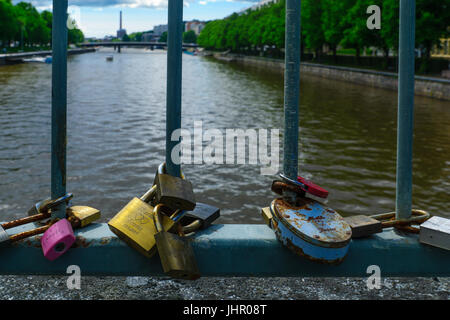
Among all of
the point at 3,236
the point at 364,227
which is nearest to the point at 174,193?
the point at 3,236

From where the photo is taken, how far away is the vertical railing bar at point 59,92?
92.7 inches

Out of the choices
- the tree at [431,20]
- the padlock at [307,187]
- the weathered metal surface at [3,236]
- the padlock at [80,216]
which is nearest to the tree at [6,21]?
the tree at [431,20]

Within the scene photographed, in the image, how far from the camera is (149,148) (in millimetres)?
13453

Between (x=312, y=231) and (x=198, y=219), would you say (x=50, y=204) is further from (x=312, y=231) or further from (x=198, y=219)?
(x=312, y=231)

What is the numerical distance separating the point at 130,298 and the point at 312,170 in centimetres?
864

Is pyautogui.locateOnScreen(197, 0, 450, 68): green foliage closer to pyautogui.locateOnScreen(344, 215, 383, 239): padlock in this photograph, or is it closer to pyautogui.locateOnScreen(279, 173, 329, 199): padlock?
pyautogui.locateOnScreen(344, 215, 383, 239): padlock

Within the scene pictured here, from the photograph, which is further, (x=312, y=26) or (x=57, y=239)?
(x=312, y=26)

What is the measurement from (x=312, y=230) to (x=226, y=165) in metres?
9.52

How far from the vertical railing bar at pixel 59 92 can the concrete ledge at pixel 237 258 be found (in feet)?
0.78

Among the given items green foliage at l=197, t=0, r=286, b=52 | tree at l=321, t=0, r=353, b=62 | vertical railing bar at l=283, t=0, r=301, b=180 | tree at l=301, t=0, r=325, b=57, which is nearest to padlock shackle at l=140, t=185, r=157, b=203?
vertical railing bar at l=283, t=0, r=301, b=180

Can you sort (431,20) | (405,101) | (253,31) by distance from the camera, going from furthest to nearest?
(253,31) < (431,20) < (405,101)

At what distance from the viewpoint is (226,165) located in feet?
38.4

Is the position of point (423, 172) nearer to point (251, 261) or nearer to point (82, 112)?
point (251, 261)

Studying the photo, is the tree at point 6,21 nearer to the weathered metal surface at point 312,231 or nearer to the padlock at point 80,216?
the padlock at point 80,216
